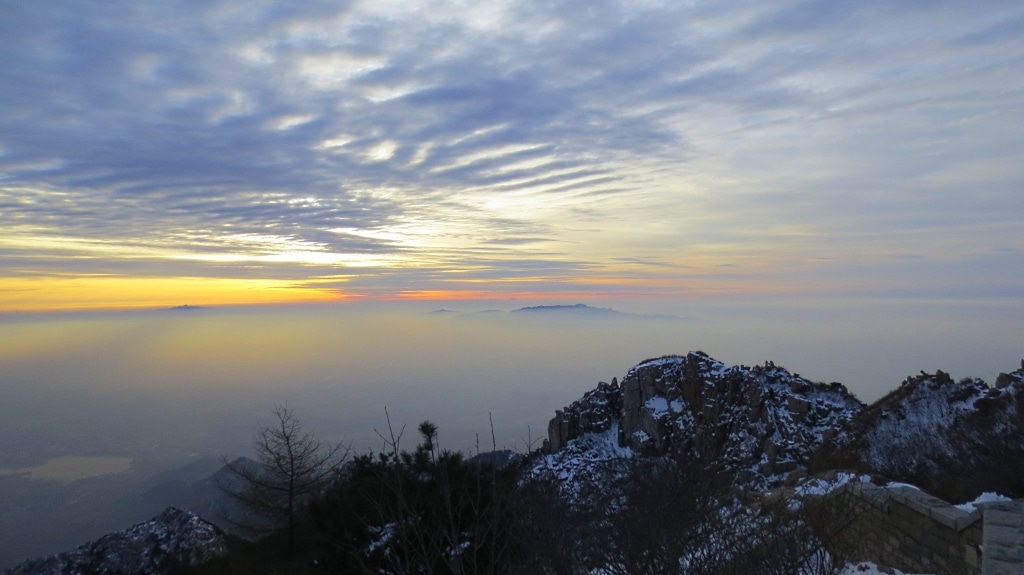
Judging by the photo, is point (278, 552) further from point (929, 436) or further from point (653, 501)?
point (929, 436)

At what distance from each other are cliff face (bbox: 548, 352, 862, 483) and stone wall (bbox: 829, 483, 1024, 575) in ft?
32.8

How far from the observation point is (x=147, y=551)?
14695 mm

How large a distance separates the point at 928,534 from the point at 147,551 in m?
17.6

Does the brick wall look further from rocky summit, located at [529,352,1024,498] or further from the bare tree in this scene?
the bare tree

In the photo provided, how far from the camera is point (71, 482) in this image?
81.4 m

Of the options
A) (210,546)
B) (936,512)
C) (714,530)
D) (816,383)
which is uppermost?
(714,530)

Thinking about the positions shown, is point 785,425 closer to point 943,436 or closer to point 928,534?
point 943,436

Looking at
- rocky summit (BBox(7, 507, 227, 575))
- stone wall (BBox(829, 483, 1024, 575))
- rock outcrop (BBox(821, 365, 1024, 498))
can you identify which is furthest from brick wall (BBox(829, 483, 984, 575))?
rocky summit (BBox(7, 507, 227, 575))

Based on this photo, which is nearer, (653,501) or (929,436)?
(653,501)

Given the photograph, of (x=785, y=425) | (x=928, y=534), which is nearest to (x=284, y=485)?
(x=928, y=534)

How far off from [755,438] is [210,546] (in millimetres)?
20779

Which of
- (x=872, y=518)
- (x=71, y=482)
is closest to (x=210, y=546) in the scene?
(x=872, y=518)

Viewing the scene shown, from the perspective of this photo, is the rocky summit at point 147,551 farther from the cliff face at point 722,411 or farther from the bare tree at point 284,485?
the cliff face at point 722,411

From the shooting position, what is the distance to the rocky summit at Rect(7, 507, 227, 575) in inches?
550
